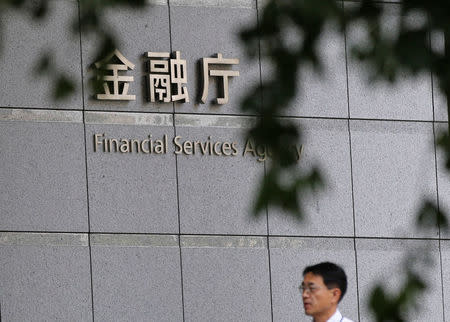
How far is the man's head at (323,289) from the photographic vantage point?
26.8 ft

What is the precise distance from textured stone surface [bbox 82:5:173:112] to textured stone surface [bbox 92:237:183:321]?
1.12 metres

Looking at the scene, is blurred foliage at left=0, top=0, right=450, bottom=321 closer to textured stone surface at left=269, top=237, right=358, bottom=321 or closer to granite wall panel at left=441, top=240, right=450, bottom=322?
textured stone surface at left=269, top=237, right=358, bottom=321

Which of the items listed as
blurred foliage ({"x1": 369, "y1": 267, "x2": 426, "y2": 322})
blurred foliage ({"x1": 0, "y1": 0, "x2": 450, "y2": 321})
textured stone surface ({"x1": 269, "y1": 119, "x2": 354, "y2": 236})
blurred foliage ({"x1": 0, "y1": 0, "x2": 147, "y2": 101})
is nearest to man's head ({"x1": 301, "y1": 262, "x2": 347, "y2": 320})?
textured stone surface ({"x1": 269, "y1": 119, "x2": 354, "y2": 236})

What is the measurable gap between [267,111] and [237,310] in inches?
290

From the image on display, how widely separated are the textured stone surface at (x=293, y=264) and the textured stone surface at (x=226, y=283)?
8cm

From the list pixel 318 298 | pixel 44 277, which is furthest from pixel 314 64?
pixel 44 277

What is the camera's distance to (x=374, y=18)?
398 centimetres

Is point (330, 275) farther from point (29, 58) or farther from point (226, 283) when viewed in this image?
point (29, 58)

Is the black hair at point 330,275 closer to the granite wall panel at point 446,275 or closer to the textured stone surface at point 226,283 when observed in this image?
the textured stone surface at point 226,283

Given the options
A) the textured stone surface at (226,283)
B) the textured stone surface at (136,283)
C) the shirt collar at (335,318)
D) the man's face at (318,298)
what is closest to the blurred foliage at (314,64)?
the shirt collar at (335,318)

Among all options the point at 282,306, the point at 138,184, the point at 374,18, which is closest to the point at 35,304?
the point at 138,184

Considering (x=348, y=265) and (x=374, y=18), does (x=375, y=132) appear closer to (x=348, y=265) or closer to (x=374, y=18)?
(x=348, y=265)

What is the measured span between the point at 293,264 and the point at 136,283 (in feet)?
4.35

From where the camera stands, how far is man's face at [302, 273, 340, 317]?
816cm
